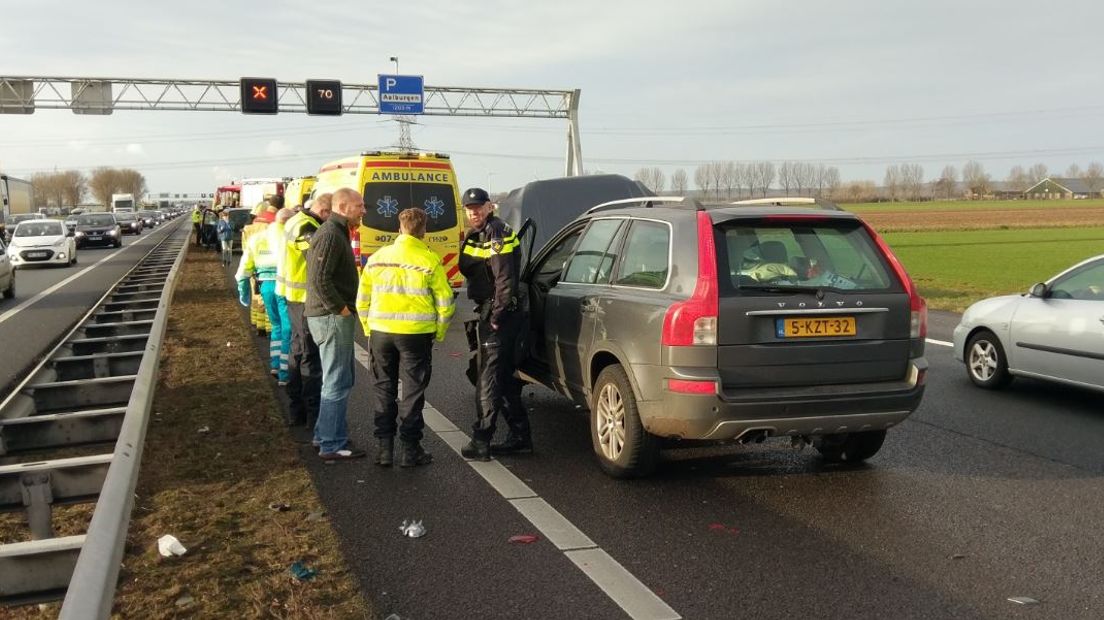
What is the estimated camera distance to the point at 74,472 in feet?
15.7

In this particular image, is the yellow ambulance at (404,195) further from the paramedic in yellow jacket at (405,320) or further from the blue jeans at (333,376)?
the paramedic in yellow jacket at (405,320)

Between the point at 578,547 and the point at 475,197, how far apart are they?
2.78 m

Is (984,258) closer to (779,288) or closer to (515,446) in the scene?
(515,446)

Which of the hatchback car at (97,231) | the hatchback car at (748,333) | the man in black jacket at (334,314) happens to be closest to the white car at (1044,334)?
the hatchback car at (748,333)

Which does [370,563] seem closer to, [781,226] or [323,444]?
[323,444]

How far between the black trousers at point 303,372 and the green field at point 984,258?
12253mm

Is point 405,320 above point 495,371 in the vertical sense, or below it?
above

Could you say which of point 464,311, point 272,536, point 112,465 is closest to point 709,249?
point 272,536

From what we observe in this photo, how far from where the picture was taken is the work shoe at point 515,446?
21.6 feet

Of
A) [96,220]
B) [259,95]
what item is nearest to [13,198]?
[96,220]

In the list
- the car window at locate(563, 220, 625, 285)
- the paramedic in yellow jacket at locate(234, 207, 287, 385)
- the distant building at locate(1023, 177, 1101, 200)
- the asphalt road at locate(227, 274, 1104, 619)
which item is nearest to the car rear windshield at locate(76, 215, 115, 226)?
the paramedic in yellow jacket at locate(234, 207, 287, 385)

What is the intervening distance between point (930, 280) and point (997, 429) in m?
16.5

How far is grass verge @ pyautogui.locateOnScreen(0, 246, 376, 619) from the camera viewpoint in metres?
4.00

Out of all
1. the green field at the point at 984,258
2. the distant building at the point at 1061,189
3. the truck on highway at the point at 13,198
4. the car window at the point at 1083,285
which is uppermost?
the distant building at the point at 1061,189
